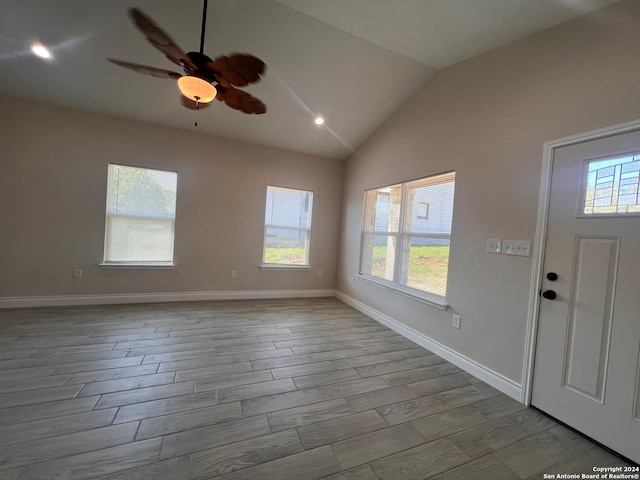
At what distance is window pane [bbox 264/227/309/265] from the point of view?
15.1ft

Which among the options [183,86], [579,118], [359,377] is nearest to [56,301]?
[183,86]

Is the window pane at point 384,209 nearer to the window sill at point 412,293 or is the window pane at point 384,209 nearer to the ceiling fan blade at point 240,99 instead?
the window sill at point 412,293

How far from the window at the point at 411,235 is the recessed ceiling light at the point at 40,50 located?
13.2 feet

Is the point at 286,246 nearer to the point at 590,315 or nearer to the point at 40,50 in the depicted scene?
the point at 40,50

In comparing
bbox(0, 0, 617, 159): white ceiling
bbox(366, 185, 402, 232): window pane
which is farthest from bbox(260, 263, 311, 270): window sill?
bbox(0, 0, 617, 159): white ceiling

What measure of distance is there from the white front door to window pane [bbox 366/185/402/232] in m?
1.84

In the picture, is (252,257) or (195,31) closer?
(195,31)

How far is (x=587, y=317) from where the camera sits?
1741 millimetres

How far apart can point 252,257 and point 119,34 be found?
3.10 m

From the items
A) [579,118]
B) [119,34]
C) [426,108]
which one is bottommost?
[579,118]

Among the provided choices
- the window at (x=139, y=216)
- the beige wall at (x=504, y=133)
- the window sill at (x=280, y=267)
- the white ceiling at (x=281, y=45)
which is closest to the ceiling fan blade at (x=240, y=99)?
the white ceiling at (x=281, y=45)

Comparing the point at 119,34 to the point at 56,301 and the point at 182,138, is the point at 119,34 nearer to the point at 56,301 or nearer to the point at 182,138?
the point at 182,138

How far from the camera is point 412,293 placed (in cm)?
318

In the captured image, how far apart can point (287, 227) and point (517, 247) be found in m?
3.39
